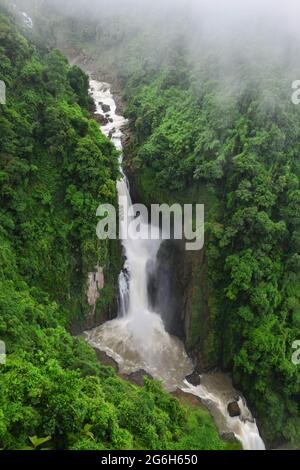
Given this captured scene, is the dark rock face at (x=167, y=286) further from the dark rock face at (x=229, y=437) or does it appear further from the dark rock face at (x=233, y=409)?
the dark rock face at (x=229, y=437)

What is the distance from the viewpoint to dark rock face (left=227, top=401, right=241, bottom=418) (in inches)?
833

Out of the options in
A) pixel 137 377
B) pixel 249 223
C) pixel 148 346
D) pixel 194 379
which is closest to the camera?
pixel 137 377

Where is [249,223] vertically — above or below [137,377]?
above

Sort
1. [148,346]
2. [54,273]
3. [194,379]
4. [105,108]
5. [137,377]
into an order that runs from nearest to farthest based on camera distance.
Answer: [137,377] < [54,273] < [194,379] < [148,346] < [105,108]

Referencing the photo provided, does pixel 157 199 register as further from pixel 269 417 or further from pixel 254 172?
pixel 269 417

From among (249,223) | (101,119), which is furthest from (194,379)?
(101,119)

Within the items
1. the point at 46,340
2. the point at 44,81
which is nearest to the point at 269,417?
the point at 46,340

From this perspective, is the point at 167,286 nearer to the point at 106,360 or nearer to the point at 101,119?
the point at 106,360

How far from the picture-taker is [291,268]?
22.8 m

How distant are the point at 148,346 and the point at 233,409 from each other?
5777 millimetres

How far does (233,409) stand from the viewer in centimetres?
2123

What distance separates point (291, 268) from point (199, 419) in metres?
9.58

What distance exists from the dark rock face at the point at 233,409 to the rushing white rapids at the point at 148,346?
20cm

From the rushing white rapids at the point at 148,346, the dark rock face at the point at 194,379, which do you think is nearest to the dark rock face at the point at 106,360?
the rushing white rapids at the point at 148,346
